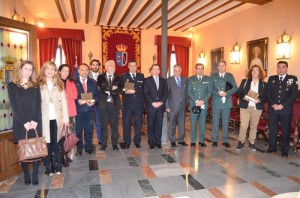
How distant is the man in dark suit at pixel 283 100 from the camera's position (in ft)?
11.8

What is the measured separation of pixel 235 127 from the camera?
534 cm

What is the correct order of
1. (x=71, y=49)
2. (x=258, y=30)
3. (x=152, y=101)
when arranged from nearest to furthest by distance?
(x=152, y=101), (x=258, y=30), (x=71, y=49)

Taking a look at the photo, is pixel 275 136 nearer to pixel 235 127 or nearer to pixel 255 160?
pixel 255 160

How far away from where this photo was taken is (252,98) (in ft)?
12.4

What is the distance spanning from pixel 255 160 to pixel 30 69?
3.25 metres

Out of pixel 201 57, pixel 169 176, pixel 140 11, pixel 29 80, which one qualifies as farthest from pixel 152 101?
pixel 201 57

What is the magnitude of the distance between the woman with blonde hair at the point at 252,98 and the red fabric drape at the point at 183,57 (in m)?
5.07

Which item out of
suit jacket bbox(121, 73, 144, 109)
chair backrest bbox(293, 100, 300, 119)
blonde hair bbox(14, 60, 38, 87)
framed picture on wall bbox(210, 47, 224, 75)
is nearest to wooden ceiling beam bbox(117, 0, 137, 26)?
suit jacket bbox(121, 73, 144, 109)

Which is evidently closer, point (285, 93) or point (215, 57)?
point (285, 93)

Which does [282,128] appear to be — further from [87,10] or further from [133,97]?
[87,10]

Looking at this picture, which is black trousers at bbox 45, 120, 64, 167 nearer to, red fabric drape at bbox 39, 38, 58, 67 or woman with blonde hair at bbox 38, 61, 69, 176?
woman with blonde hair at bbox 38, 61, 69, 176

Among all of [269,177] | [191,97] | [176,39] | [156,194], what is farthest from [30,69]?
[176,39]

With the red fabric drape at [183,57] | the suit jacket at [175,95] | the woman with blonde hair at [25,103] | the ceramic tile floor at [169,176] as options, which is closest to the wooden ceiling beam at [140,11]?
the red fabric drape at [183,57]

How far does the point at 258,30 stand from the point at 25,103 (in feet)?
17.8
